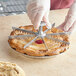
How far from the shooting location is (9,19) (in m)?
1.31

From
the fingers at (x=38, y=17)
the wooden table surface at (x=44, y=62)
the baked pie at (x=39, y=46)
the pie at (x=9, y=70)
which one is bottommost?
the wooden table surface at (x=44, y=62)

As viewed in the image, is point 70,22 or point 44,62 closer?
point 44,62

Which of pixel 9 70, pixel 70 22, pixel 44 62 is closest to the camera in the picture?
pixel 9 70

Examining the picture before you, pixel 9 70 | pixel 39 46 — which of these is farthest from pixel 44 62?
pixel 9 70

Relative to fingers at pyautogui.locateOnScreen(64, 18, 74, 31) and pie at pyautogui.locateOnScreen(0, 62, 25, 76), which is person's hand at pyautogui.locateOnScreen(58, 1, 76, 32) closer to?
fingers at pyautogui.locateOnScreen(64, 18, 74, 31)

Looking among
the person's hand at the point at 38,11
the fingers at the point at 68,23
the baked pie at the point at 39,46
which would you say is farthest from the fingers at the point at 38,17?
the fingers at the point at 68,23

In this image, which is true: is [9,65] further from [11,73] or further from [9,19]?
[9,19]

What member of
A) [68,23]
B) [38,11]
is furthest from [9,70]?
[68,23]

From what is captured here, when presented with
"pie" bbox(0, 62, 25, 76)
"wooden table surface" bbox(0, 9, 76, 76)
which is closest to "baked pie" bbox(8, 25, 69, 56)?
"wooden table surface" bbox(0, 9, 76, 76)

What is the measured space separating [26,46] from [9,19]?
1.33 feet

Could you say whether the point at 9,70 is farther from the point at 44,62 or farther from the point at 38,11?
the point at 38,11

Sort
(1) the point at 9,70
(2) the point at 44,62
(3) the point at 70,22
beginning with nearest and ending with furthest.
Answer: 1. (1) the point at 9,70
2. (2) the point at 44,62
3. (3) the point at 70,22

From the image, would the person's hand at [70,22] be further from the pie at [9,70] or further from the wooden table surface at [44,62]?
the pie at [9,70]

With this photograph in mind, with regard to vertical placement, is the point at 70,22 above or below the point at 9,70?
above
